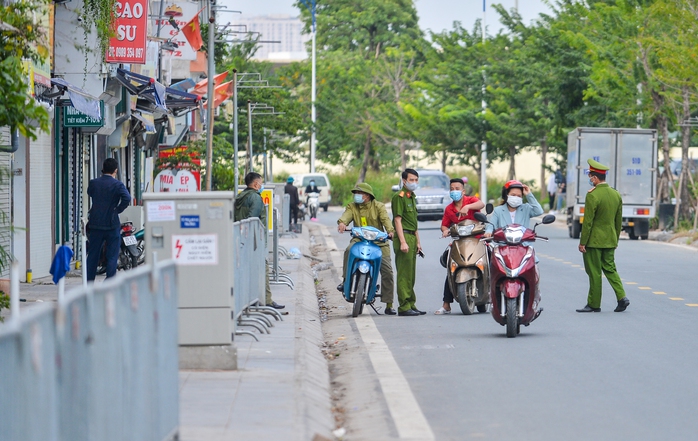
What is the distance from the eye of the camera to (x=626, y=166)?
3294cm

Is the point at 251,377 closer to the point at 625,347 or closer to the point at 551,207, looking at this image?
the point at 625,347

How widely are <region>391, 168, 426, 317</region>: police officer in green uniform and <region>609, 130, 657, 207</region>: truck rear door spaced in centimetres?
1957

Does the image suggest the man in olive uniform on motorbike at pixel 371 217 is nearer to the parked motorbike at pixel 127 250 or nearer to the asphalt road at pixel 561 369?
the asphalt road at pixel 561 369

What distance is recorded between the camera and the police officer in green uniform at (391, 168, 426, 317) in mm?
14211

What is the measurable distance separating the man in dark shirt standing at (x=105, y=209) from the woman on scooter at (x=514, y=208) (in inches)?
182

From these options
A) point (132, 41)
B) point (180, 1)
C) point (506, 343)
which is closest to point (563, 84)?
point (180, 1)

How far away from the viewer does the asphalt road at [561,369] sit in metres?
7.62

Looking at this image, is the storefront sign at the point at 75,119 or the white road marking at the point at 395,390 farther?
the storefront sign at the point at 75,119

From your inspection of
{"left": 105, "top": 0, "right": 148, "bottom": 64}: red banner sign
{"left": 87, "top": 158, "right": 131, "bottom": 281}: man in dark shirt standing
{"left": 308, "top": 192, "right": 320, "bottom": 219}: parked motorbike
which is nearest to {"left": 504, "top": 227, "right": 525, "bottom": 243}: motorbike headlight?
{"left": 87, "top": 158, "right": 131, "bottom": 281}: man in dark shirt standing

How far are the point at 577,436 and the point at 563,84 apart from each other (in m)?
37.0

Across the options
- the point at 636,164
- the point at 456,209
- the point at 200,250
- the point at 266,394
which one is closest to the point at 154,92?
the point at 456,209

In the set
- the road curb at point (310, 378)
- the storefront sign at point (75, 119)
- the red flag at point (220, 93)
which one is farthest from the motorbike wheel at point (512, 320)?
the red flag at point (220, 93)

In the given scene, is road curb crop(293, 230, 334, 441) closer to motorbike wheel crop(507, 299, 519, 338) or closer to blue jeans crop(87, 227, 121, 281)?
motorbike wheel crop(507, 299, 519, 338)

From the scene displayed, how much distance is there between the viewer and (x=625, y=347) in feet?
36.7
